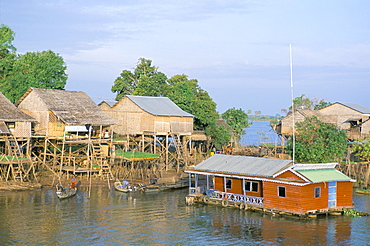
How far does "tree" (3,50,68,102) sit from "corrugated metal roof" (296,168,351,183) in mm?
34373

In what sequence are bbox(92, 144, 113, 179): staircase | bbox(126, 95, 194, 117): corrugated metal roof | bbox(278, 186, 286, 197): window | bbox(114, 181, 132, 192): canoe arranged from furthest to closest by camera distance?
bbox(126, 95, 194, 117): corrugated metal roof → bbox(92, 144, 113, 179): staircase → bbox(114, 181, 132, 192): canoe → bbox(278, 186, 286, 197): window

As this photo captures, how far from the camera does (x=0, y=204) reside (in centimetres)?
3127

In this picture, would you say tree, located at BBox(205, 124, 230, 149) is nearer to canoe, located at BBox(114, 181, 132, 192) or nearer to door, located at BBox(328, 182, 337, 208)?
canoe, located at BBox(114, 181, 132, 192)

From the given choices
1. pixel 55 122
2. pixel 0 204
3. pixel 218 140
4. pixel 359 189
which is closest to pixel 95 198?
pixel 0 204

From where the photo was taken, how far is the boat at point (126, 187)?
1451 inches

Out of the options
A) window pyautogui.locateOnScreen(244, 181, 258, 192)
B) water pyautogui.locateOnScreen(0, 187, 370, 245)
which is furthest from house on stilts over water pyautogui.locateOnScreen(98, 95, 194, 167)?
window pyautogui.locateOnScreen(244, 181, 258, 192)

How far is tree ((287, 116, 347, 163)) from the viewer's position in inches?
1658

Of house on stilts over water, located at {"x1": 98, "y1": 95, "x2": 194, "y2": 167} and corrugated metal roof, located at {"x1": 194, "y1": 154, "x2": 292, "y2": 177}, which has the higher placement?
house on stilts over water, located at {"x1": 98, "y1": 95, "x2": 194, "y2": 167}

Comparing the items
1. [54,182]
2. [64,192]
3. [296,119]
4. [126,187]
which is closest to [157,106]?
[126,187]

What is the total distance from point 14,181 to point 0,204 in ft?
18.2

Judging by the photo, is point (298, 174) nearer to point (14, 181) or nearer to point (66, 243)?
point (66, 243)

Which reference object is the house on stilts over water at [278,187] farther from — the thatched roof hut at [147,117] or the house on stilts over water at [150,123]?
the thatched roof hut at [147,117]

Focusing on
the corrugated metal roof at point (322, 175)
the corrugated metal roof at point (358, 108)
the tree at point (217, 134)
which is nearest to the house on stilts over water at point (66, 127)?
the tree at point (217, 134)

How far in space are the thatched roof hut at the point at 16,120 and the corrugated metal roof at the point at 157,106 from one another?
1166 cm
